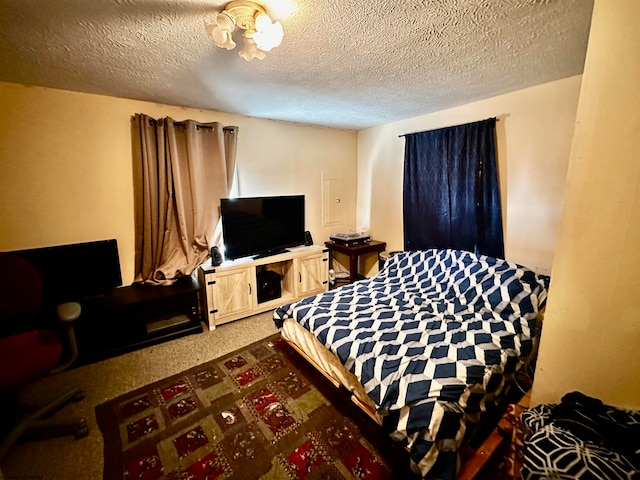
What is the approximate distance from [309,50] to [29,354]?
7.89ft

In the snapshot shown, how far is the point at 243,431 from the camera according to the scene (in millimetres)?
1601

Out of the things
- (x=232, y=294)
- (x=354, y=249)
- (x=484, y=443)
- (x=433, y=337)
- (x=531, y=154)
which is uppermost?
(x=531, y=154)

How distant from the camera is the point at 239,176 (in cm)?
318

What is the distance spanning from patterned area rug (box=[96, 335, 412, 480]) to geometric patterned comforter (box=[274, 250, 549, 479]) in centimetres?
35

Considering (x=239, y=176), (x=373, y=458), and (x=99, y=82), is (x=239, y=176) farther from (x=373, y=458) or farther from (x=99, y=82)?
(x=373, y=458)

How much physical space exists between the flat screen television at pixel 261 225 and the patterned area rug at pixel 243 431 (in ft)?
4.24

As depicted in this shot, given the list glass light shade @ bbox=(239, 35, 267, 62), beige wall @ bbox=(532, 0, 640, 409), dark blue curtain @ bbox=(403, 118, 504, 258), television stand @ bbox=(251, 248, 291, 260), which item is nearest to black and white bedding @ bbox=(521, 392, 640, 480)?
beige wall @ bbox=(532, 0, 640, 409)

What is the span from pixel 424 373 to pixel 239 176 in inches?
109

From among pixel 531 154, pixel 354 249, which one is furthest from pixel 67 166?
pixel 531 154

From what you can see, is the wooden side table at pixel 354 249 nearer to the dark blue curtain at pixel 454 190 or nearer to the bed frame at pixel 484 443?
the dark blue curtain at pixel 454 190

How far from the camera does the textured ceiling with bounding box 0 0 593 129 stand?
1247 millimetres

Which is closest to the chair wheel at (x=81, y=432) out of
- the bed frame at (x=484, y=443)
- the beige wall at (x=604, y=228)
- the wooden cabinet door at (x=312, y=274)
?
the bed frame at (x=484, y=443)

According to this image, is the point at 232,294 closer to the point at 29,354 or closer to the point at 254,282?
the point at 254,282

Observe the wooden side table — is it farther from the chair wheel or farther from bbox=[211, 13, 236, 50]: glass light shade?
the chair wheel
